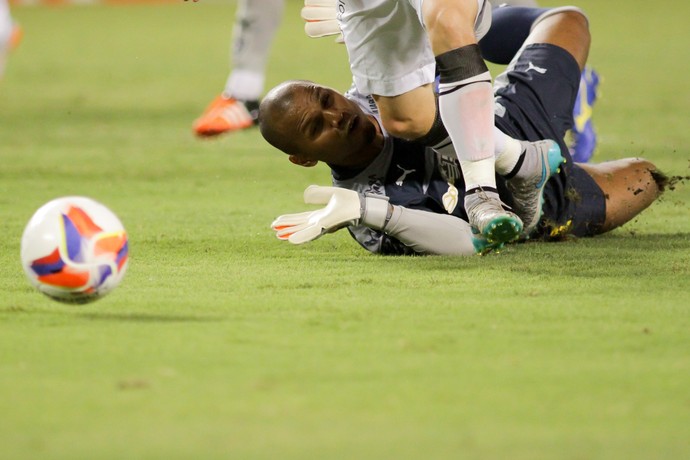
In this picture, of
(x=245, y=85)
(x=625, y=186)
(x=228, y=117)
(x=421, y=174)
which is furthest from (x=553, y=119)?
(x=228, y=117)

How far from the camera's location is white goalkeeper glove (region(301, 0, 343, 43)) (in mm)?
5781

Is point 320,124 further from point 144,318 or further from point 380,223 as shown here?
point 144,318

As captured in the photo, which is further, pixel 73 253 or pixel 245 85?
pixel 245 85

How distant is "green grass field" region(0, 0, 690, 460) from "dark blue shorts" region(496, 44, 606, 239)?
112 millimetres

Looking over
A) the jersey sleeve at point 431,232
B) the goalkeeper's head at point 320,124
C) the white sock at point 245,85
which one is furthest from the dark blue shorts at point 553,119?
the white sock at point 245,85

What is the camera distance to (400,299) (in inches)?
154

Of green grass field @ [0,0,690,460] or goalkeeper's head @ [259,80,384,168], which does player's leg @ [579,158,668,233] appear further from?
goalkeeper's head @ [259,80,384,168]

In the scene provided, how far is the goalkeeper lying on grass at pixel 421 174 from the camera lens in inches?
185

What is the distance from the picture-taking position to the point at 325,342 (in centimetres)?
331

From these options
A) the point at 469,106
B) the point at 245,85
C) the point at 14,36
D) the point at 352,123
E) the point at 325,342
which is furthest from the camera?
the point at 14,36

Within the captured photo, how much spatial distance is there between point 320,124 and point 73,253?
146cm

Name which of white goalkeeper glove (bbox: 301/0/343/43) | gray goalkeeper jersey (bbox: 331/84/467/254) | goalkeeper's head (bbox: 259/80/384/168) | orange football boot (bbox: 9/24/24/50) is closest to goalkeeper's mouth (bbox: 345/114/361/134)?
goalkeeper's head (bbox: 259/80/384/168)

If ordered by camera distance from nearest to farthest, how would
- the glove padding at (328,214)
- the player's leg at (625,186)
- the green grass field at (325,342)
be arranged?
the green grass field at (325,342) < the glove padding at (328,214) < the player's leg at (625,186)

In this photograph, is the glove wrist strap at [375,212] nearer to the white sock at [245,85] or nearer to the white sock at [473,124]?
A: the white sock at [473,124]
